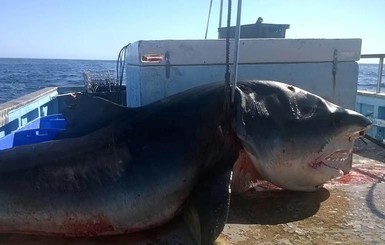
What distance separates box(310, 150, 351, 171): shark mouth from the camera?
3146mm

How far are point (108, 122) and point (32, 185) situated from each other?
0.71 meters

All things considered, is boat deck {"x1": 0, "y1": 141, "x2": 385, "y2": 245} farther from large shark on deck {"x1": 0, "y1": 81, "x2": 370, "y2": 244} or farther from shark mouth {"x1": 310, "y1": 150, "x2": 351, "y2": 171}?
shark mouth {"x1": 310, "y1": 150, "x2": 351, "y2": 171}

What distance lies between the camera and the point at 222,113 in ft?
10.0

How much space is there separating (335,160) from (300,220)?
0.59 metres

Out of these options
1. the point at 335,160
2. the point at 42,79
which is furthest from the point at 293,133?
the point at 42,79

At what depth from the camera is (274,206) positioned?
10.6 ft

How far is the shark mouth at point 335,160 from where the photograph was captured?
124 inches

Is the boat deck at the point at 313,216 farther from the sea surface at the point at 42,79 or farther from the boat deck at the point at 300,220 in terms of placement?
the sea surface at the point at 42,79

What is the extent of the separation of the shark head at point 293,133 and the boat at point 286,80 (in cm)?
27

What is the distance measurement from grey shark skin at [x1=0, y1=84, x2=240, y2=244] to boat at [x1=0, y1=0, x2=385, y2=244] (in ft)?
0.96

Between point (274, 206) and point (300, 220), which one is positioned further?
point (274, 206)

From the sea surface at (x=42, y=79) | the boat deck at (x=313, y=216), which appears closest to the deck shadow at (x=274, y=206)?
the boat deck at (x=313, y=216)

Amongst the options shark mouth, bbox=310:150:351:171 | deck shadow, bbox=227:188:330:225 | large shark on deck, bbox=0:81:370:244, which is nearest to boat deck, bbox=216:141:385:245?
deck shadow, bbox=227:188:330:225

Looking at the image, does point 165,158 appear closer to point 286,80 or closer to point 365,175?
point 365,175
